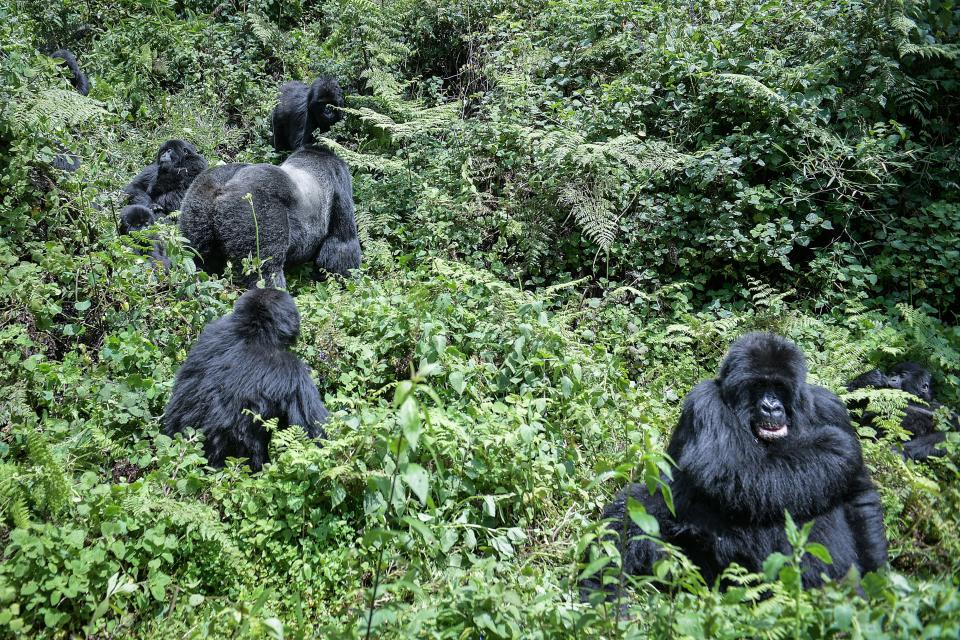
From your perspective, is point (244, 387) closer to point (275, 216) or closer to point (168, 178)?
point (275, 216)

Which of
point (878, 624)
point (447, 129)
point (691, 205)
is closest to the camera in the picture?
point (878, 624)

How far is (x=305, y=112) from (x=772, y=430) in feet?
18.8

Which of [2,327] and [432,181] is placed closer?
[2,327]

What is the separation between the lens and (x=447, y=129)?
273 inches

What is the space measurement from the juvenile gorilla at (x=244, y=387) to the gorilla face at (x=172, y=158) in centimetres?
351

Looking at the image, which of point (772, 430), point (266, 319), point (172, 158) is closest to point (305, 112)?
point (172, 158)

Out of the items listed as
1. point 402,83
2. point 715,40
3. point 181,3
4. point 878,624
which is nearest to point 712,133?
point 715,40

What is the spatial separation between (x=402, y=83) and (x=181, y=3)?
435 centimetres

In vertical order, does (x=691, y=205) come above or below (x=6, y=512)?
above

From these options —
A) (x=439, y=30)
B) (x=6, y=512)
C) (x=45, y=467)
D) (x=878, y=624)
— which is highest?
(x=439, y=30)

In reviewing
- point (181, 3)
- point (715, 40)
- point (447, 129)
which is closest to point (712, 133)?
point (715, 40)

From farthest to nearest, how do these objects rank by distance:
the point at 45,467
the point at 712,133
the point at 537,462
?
the point at 712,133, the point at 537,462, the point at 45,467

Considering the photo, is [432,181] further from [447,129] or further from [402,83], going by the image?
[402,83]

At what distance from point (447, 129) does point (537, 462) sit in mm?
4485
